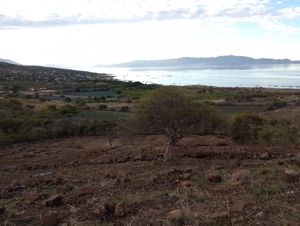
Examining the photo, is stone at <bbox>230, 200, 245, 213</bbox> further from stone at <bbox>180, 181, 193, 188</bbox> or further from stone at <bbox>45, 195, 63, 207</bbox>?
stone at <bbox>45, 195, 63, 207</bbox>

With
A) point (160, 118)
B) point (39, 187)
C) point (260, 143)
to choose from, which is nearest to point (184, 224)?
point (39, 187)

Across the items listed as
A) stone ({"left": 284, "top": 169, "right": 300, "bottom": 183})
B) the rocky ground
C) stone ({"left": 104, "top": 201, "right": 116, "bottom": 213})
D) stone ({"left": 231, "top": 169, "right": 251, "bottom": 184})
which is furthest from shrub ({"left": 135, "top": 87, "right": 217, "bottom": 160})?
stone ({"left": 104, "top": 201, "right": 116, "bottom": 213})

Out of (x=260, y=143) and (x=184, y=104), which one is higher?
(x=184, y=104)

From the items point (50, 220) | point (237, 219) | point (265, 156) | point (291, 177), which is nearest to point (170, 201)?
point (237, 219)

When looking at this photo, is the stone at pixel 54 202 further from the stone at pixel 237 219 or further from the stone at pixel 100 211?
the stone at pixel 237 219

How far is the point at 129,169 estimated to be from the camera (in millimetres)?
18922

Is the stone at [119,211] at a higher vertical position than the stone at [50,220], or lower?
higher

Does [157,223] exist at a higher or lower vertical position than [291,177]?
lower

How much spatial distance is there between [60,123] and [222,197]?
29.9 meters

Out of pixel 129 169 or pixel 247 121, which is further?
pixel 247 121

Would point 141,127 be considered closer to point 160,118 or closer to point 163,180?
point 160,118

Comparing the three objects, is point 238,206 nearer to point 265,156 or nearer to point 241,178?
point 241,178

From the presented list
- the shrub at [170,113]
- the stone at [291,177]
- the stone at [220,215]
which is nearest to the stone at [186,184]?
the stone at [291,177]

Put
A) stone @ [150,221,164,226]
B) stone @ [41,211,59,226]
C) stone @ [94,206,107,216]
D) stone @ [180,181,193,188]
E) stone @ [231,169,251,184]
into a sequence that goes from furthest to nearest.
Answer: stone @ [180,181,193,188] → stone @ [231,169,251,184] → stone @ [94,206,107,216] → stone @ [41,211,59,226] → stone @ [150,221,164,226]
